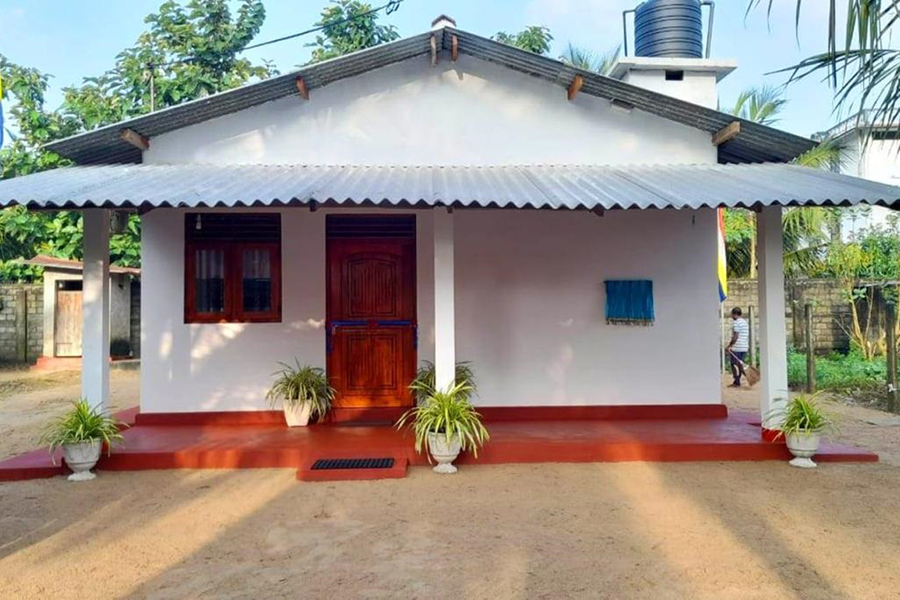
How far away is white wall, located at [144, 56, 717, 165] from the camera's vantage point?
22.0ft

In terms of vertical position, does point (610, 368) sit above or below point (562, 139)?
below

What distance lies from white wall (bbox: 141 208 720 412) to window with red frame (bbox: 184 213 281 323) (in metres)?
0.14

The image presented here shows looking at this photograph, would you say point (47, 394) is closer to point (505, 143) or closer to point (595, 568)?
point (505, 143)

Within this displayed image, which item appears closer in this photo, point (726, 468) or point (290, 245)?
point (726, 468)

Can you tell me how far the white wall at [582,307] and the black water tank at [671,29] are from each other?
14.4 feet

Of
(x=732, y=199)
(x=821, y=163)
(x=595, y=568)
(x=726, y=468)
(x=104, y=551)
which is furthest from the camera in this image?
(x=821, y=163)

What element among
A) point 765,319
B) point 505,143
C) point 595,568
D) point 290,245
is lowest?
point 595,568

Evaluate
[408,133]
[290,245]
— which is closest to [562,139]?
[408,133]

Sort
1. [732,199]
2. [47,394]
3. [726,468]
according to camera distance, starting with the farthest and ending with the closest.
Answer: [47,394]
[726,468]
[732,199]

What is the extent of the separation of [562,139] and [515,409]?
10.00 ft

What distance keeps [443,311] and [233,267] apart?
2742 millimetres

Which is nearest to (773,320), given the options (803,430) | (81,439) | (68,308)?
(803,430)

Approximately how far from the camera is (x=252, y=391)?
6.93 m

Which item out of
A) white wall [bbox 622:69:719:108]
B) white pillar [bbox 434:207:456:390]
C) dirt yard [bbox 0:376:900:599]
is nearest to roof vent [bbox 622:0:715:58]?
white wall [bbox 622:69:719:108]
